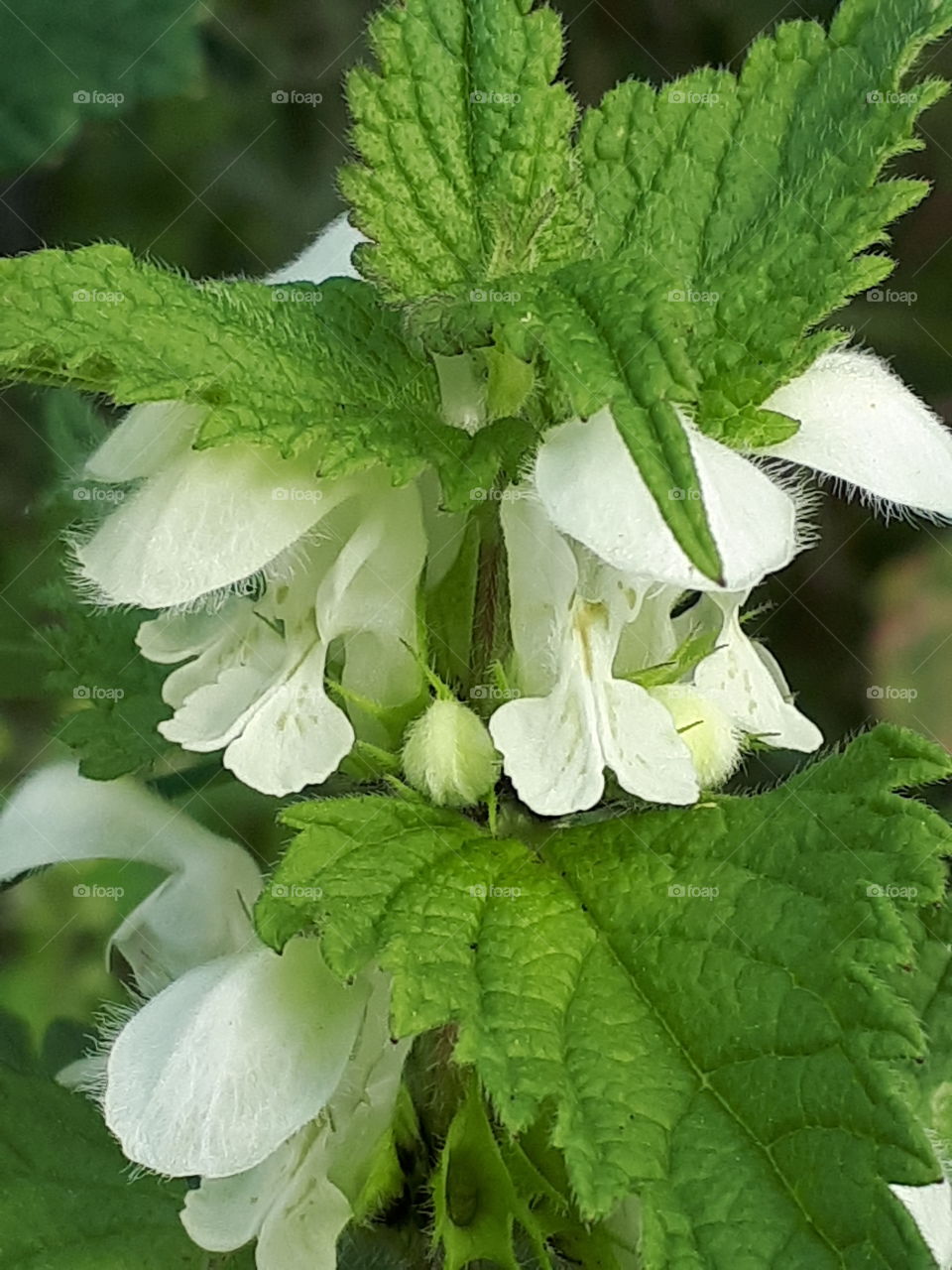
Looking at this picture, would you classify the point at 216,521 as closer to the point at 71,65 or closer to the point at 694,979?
the point at 694,979

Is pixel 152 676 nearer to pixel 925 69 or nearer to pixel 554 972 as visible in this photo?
pixel 554 972

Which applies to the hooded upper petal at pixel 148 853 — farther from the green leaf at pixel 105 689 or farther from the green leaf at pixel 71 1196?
the green leaf at pixel 71 1196

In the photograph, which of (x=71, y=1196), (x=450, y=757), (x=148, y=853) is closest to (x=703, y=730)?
(x=450, y=757)

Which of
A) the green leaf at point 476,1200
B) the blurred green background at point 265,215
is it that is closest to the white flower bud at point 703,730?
the green leaf at point 476,1200

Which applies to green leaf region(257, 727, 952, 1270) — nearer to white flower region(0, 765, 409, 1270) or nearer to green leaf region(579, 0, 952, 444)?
white flower region(0, 765, 409, 1270)

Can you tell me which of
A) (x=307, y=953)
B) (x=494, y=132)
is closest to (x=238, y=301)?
(x=494, y=132)

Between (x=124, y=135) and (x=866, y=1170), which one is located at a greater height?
(x=124, y=135)
